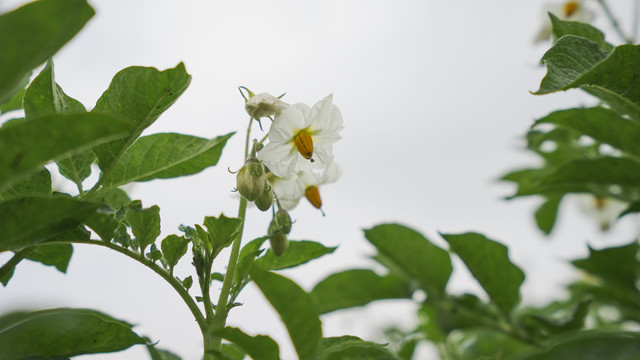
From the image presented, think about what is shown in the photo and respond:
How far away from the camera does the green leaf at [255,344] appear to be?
76 centimetres

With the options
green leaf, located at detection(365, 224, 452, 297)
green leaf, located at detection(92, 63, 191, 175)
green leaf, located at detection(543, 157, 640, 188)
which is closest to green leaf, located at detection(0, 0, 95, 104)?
green leaf, located at detection(92, 63, 191, 175)

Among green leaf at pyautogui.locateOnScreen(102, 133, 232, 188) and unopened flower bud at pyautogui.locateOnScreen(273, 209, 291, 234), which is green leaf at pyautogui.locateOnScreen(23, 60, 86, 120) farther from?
unopened flower bud at pyautogui.locateOnScreen(273, 209, 291, 234)

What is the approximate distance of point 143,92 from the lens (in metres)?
0.90

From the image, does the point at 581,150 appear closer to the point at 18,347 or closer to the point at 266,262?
the point at 266,262

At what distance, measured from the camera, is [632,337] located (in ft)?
2.92

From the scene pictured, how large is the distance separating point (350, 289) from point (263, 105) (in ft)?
2.51

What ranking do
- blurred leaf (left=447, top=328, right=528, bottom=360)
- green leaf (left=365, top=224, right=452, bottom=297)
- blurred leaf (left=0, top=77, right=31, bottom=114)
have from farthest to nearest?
blurred leaf (left=447, top=328, right=528, bottom=360) < green leaf (left=365, top=224, right=452, bottom=297) < blurred leaf (left=0, top=77, right=31, bottom=114)

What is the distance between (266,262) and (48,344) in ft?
1.27

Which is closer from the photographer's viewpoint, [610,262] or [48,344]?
[48,344]

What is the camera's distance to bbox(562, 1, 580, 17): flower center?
7.79 feet

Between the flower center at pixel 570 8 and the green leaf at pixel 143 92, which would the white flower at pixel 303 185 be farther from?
the flower center at pixel 570 8

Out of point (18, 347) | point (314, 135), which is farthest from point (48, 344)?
point (314, 135)

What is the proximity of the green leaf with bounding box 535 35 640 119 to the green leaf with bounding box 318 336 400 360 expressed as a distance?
0.44 metres

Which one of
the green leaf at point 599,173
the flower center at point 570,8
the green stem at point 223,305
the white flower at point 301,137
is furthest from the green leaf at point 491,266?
the flower center at point 570,8
